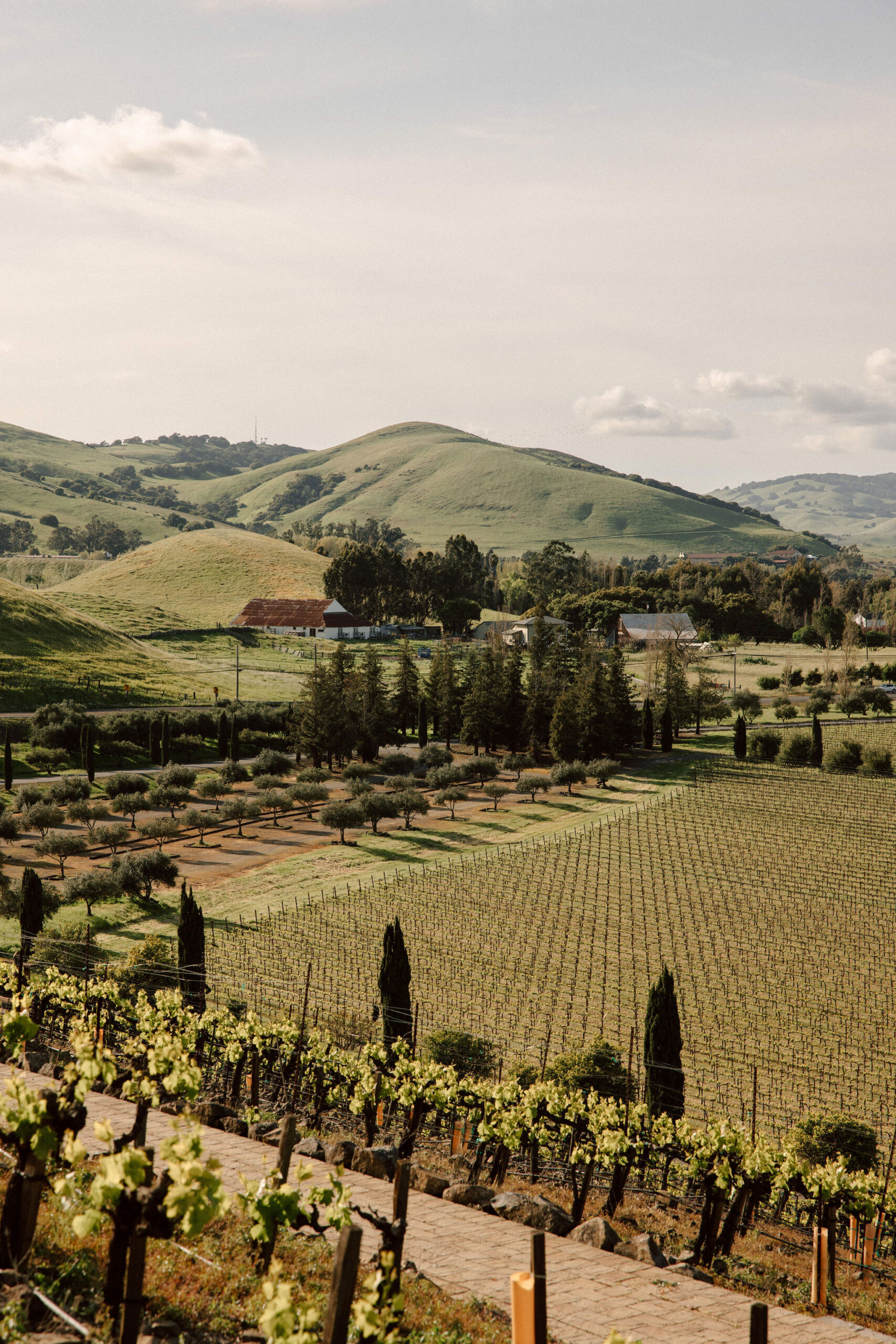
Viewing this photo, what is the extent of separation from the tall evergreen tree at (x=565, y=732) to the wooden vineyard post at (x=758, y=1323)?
232 feet

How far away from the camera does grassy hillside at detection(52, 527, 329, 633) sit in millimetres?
143125

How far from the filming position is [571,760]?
7888cm

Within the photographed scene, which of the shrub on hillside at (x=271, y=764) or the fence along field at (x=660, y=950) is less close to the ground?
the shrub on hillside at (x=271, y=764)

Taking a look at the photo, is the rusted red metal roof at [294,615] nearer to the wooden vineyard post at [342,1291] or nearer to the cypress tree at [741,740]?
the cypress tree at [741,740]

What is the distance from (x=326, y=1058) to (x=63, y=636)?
96602mm

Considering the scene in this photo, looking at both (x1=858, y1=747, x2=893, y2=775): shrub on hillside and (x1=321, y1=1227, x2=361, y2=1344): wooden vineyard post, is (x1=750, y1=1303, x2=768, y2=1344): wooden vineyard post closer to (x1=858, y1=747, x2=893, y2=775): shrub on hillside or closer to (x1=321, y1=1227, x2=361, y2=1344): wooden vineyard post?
(x1=321, y1=1227, x2=361, y2=1344): wooden vineyard post

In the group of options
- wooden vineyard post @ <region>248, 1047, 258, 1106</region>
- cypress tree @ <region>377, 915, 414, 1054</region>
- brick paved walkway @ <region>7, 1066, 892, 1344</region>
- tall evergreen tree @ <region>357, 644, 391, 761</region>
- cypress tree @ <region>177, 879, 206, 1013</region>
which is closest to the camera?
brick paved walkway @ <region>7, 1066, 892, 1344</region>

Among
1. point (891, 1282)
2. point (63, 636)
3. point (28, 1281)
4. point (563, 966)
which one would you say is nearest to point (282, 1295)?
point (28, 1281)

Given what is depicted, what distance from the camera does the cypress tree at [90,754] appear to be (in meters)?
65.6

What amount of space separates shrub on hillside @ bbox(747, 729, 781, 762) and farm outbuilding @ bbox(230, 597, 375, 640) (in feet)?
233

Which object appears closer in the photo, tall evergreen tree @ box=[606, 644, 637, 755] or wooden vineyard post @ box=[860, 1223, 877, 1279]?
wooden vineyard post @ box=[860, 1223, 877, 1279]

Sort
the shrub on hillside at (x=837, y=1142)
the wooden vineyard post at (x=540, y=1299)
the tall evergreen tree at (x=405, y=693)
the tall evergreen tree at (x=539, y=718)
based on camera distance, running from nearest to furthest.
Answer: the wooden vineyard post at (x=540, y=1299) < the shrub on hillside at (x=837, y=1142) < the tall evergreen tree at (x=539, y=718) < the tall evergreen tree at (x=405, y=693)

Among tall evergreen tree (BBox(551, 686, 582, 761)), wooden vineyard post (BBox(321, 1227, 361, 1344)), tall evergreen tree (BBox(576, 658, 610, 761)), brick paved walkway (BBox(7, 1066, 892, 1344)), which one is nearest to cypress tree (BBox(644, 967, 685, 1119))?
brick paved walkway (BBox(7, 1066, 892, 1344))

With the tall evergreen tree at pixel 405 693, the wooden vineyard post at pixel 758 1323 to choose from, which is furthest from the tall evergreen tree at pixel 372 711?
the wooden vineyard post at pixel 758 1323
